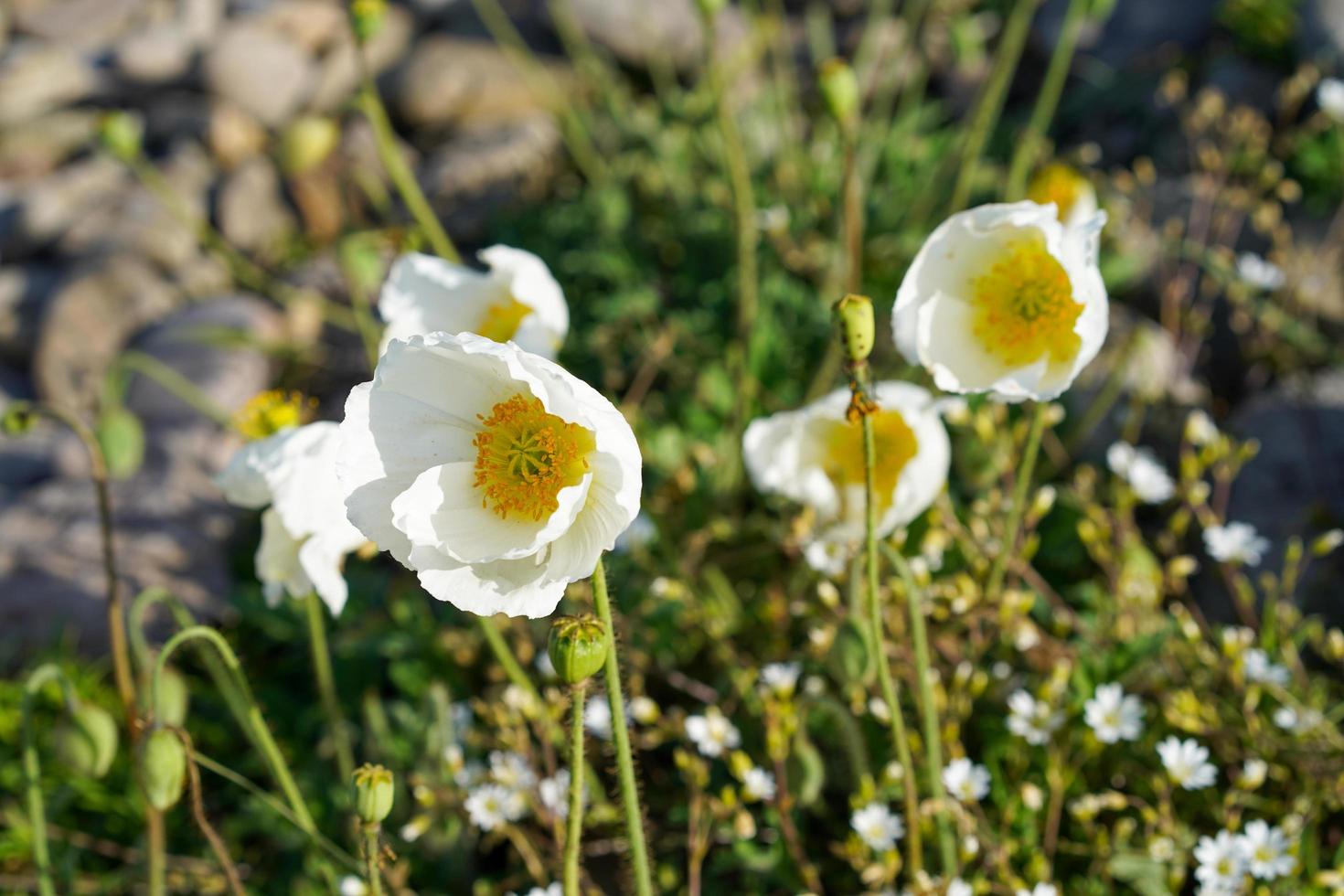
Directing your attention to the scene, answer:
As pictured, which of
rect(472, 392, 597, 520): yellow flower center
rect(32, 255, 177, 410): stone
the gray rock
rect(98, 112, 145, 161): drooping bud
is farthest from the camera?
the gray rock

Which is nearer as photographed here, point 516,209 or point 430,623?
point 430,623

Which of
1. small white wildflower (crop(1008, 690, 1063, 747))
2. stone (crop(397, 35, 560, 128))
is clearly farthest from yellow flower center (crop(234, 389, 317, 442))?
stone (crop(397, 35, 560, 128))

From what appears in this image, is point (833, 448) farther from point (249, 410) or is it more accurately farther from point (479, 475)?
point (249, 410)

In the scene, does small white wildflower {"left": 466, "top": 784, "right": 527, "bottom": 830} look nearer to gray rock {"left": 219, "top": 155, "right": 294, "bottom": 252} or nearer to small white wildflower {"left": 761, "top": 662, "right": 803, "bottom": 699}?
small white wildflower {"left": 761, "top": 662, "right": 803, "bottom": 699}

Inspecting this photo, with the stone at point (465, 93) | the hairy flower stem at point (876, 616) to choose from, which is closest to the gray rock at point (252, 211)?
the stone at point (465, 93)

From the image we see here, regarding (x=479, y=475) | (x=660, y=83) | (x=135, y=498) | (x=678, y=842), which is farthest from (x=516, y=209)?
(x=479, y=475)

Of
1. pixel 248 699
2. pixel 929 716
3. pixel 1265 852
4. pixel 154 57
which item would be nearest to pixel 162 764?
pixel 248 699
